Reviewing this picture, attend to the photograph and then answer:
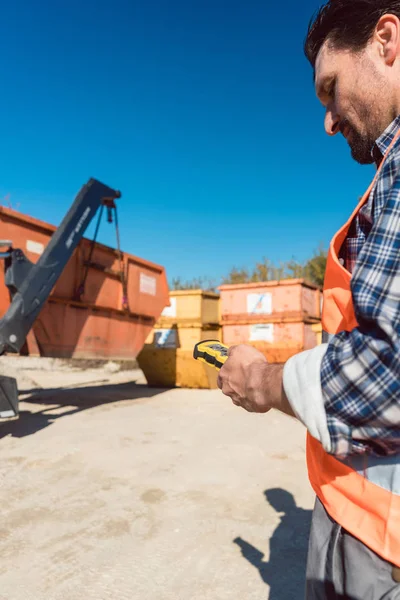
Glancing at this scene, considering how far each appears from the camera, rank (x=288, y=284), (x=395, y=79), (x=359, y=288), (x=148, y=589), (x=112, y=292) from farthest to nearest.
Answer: (x=288, y=284) < (x=112, y=292) < (x=148, y=589) < (x=395, y=79) < (x=359, y=288)

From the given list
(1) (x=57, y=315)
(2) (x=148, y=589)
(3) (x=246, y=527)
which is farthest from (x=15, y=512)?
(1) (x=57, y=315)

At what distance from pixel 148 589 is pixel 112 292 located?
6326mm

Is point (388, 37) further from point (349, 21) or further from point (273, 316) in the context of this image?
point (273, 316)

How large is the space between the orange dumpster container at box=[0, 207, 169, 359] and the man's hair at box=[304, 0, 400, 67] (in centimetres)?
583

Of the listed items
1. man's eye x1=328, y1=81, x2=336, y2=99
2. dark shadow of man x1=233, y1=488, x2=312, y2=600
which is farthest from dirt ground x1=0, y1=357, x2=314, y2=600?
man's eye x1=328, y1=81, x2=336, y2=99

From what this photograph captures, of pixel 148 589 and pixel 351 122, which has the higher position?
pixel 351 122

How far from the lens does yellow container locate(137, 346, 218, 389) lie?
10.2m

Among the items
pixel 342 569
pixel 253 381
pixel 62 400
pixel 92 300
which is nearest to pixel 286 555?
pixel 342 569

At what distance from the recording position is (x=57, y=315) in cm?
707

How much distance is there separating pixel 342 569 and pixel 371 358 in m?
0.56

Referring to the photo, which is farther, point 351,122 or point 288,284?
point 288,284

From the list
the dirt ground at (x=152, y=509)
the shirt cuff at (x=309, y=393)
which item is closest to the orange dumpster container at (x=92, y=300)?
the dirt ground at (x=152, y=509)

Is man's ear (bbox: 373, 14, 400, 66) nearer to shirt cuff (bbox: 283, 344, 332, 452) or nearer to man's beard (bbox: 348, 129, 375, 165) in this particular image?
man's beard (bbox: 348, 129, 375, 165)

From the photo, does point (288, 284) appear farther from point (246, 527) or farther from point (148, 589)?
point (148, 589)
